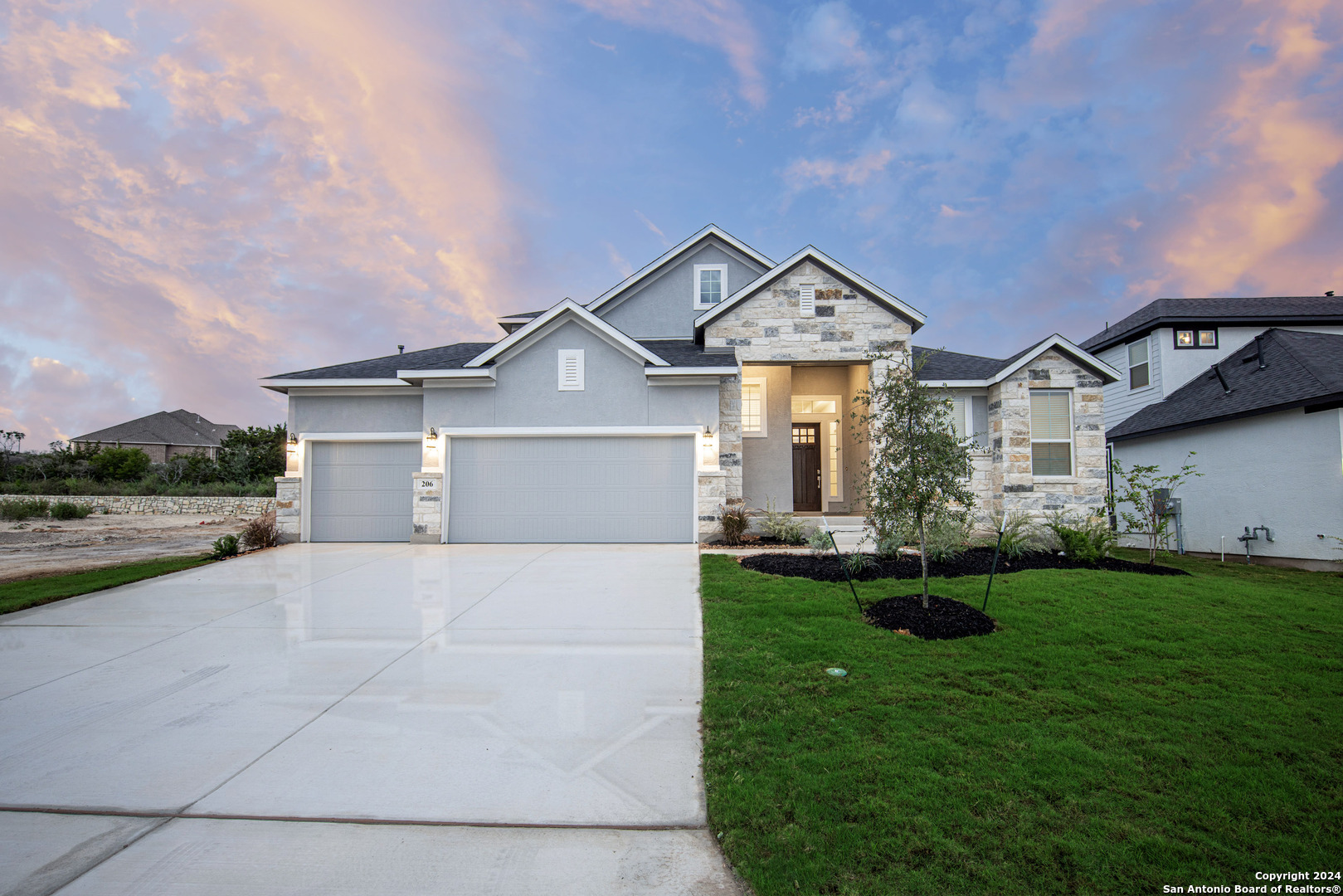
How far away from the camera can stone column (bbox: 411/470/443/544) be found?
1198cm

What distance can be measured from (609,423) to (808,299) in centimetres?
530

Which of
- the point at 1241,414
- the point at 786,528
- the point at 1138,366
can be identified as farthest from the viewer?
the point at 1138,366

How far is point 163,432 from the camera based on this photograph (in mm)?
39344

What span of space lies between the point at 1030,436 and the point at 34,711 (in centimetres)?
1515

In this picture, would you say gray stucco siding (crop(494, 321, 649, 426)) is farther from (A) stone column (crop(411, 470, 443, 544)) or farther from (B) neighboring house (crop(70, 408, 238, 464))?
(B) neighboring house (crop(70, 408, 238, 464))

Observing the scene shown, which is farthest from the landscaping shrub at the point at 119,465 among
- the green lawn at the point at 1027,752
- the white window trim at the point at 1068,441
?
the white window trim at the point at 1068,441

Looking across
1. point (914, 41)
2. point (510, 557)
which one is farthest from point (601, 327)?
point (914, 41)

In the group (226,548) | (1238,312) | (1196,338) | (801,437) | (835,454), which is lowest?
(226,548)

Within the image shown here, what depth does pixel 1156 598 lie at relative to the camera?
6.93 metres

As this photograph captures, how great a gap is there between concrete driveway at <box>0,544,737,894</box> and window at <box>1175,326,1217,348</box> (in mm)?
16191

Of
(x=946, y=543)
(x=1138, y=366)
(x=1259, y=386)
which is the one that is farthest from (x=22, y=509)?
(x=1138, y=366)

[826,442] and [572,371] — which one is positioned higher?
[572,371]

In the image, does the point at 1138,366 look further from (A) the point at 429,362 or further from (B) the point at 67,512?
(B) the point at 67,512

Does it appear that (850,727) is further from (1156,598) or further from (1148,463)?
(1148,463)
